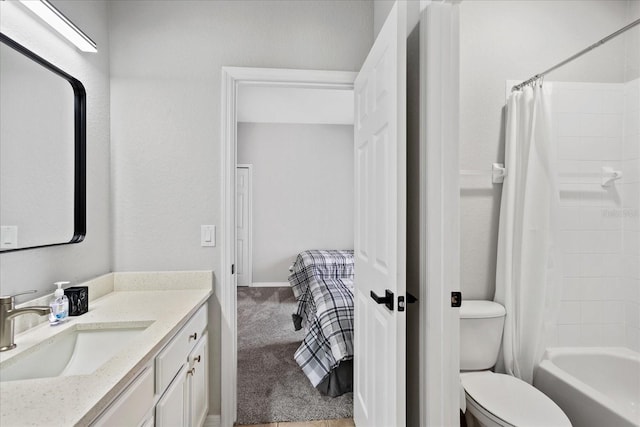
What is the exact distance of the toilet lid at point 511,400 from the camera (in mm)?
1387

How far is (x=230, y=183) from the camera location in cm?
195

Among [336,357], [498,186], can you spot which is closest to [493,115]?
[498,186]

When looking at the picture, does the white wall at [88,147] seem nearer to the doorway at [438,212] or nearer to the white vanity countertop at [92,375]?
the white vanity countertop at [92,375]

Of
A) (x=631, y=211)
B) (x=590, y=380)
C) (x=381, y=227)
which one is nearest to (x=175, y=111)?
(x=381, y=227)

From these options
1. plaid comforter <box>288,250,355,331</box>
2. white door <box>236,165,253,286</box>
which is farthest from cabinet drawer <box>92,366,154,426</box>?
white door <box>236,165,253,286</box>

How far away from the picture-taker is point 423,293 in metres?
1.24

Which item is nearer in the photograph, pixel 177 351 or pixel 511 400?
pixel 177 351

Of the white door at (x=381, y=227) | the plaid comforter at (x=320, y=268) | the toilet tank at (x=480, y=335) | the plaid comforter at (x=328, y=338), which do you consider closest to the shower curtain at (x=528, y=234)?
the toilet tank at (x=480, y=335)

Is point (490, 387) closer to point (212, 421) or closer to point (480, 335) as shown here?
point (480, 335)

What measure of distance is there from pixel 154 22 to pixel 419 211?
183cm

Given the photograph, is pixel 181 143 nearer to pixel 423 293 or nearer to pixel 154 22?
pixel 154 22

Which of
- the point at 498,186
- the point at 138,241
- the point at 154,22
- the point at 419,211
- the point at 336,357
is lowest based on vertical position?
the point at 336,357

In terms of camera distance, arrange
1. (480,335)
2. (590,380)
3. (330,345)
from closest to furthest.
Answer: (480,335)
(590,380)
(330,345)

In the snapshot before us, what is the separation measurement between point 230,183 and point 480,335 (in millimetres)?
1626
